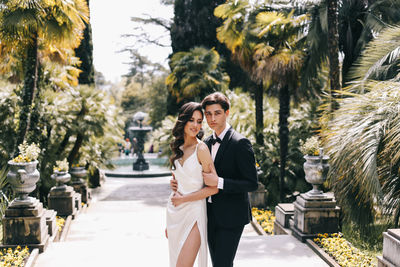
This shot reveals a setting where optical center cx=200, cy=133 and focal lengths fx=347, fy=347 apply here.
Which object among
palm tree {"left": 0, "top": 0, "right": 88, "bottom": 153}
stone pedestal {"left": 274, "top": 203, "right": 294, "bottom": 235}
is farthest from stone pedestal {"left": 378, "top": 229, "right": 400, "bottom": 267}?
palm tree {"left": 0, "top": 0, "right": 88, "bottom": 153}

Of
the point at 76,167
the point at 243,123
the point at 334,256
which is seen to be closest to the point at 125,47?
the point at 243,123

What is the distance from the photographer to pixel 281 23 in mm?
10016

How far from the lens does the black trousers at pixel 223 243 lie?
9.36ft

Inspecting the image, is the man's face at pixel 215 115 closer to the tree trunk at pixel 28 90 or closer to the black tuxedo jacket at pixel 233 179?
the black tuxedo jacket at pixel 233 179

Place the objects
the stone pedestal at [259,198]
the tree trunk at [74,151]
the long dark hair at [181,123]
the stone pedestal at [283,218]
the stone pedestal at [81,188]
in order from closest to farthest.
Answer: the long dark hair at [181,123]
the stone pedestal at [283,218]
the stone pedestal at [259,198]
the stone pedestal at [81,188]
the tree trunk at [74,151]

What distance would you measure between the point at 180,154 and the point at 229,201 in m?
0.58

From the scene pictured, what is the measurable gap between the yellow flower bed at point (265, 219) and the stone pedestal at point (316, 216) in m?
1.83

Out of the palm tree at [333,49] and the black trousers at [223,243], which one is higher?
the palm tree at [333,49]

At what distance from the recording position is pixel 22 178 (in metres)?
5.17

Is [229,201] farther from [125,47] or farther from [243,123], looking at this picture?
[125,47]

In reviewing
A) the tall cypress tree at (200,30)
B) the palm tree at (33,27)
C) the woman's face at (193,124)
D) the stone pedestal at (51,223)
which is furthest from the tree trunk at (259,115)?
the tall cypress tree at (200,30)

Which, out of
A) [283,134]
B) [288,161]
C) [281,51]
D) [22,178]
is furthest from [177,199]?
[288,161]

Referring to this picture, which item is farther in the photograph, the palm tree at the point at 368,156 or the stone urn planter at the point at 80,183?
the stone urn planter at the point at 80,183

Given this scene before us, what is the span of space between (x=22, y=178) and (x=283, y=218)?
4546 millimetres
